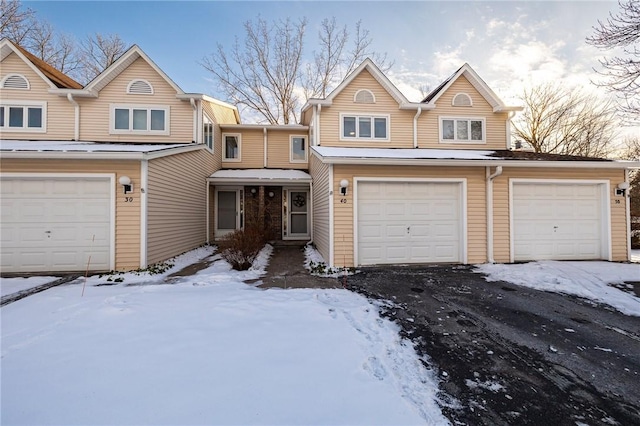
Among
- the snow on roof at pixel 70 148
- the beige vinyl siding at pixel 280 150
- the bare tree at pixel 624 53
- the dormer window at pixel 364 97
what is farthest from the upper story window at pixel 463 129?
the snow on roof at pixel 70 148

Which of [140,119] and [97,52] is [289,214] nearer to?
[140,119]

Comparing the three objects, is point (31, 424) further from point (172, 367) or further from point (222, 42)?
point (222, 42)

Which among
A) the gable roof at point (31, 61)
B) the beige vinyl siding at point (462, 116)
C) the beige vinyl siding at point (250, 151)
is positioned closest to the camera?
the gable roof at point (31, 61)

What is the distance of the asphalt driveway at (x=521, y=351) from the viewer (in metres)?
2.35

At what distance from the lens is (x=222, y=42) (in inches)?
776

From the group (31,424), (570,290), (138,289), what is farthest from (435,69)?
(31,424)

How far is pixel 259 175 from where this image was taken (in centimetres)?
1168

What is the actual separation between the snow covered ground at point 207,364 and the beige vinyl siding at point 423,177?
2907mm

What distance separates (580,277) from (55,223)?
13.1 m

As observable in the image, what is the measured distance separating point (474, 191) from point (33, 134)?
580 inches

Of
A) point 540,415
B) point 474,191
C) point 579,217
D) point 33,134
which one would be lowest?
point 540,415

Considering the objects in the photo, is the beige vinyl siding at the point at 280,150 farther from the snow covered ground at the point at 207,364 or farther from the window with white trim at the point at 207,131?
the snow covered ground at the point at 207,364

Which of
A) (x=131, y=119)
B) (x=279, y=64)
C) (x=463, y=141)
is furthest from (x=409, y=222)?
(x=279, y=64)

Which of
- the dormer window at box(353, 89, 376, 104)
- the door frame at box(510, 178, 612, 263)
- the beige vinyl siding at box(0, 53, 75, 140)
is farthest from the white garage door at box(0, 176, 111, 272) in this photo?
the door frame at box(510, 178, 612, 263)
